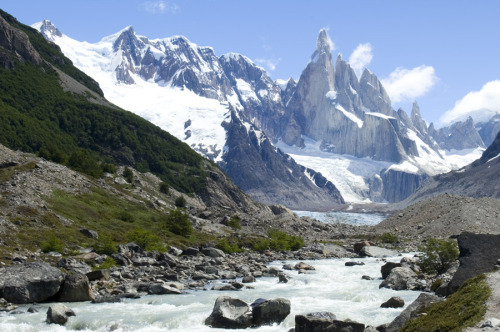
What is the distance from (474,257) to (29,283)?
3365cm

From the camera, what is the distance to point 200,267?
61281mm

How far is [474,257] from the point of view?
3425 cm

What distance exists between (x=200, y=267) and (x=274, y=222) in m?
93.2

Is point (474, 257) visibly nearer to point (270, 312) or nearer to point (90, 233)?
point (270, 312)

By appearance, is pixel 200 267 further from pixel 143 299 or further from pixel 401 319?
pixel 401 319

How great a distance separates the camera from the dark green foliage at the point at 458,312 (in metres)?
20.6

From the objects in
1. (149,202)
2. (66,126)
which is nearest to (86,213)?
(149,202)

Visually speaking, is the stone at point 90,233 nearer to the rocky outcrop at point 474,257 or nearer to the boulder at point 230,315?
the boulder at point 230,315

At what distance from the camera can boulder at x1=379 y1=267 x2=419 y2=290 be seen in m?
45.8

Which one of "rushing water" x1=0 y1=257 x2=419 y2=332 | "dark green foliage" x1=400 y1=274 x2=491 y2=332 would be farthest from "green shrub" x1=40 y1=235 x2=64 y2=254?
"dark green foliage" x1=400 y1=274 x2=491 y2=332

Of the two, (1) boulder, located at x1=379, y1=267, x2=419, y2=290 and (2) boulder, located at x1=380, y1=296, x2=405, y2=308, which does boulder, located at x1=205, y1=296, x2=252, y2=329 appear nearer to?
(2) boulder, located at x1=380, y1=296, x2=405, y2=308

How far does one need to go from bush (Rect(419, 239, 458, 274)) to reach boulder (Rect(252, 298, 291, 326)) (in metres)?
24.8

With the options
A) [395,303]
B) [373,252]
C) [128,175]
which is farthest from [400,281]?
[128,175]

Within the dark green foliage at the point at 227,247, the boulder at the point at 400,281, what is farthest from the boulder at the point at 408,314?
the dark green foliage at the point at 227,247
